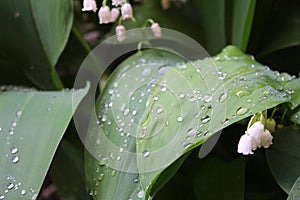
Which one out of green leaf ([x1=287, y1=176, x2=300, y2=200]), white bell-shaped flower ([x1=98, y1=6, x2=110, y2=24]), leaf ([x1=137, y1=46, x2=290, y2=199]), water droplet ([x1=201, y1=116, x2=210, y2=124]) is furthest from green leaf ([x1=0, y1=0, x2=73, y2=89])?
green leaf ([x1=287, y1=176, x2=300, y2=200])

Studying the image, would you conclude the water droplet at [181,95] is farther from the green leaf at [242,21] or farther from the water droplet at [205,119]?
the green leaf at [242,21]

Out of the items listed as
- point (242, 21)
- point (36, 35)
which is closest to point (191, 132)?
point (242, 21)

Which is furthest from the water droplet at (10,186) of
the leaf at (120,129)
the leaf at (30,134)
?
the leaf at (120,129)

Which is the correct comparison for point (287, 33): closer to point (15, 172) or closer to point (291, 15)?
point (291, 15)

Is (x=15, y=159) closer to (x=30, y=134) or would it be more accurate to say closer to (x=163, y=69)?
(x=30, y=134)

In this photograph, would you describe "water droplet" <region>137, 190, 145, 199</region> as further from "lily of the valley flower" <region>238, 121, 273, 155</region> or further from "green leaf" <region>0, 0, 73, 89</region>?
"green leaf" <region>0, 0, 73, 89</region>

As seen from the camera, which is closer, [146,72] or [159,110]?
[159,110]
